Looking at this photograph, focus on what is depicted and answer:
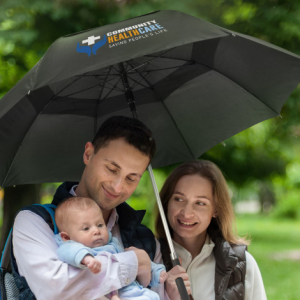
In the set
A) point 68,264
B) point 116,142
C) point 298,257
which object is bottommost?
point 68,264

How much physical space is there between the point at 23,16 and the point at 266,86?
235 centimetres

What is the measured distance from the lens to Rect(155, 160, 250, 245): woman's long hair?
3506 mm

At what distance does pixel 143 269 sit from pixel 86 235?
1.23 ft

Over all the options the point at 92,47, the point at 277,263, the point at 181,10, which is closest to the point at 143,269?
the point at 92,47

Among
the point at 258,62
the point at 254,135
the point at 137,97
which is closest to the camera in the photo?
the point at 258,62

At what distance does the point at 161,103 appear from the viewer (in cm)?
357

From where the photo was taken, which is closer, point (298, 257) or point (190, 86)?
point (190, 86)

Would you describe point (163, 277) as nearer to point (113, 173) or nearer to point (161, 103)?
point (113, 173)

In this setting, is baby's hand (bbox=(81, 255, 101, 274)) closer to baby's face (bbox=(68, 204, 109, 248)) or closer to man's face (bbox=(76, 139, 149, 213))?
baby's face (bbox=(68, 204, 109, 248))

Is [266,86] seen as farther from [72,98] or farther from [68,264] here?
[68,264]

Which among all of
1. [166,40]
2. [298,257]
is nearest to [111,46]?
[166,40]

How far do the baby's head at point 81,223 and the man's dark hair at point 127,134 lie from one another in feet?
1.42

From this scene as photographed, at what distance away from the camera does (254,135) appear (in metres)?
6.73

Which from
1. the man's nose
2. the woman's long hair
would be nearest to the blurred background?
the woman's long hair
